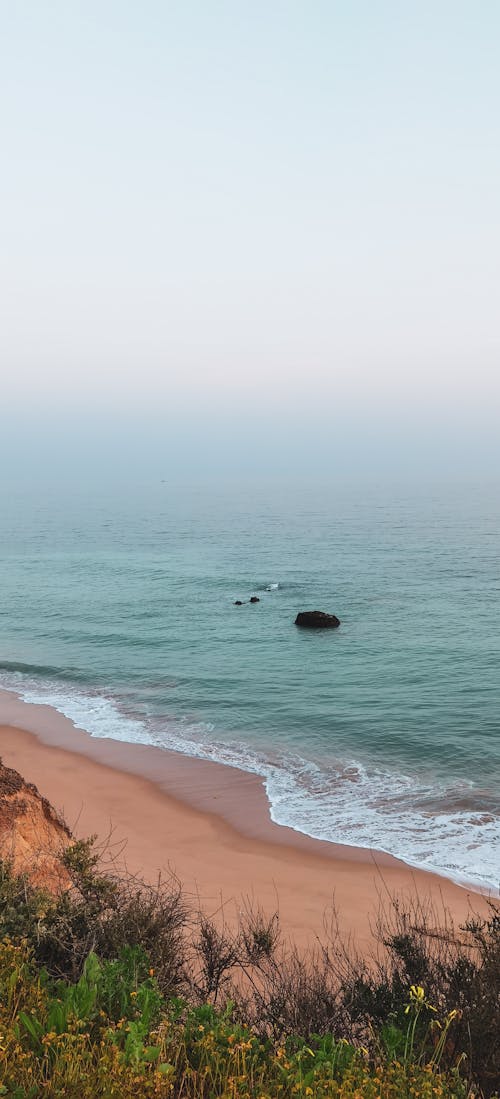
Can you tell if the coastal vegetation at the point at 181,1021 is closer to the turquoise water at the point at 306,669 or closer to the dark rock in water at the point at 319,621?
the turquoise water at the point at 306,669

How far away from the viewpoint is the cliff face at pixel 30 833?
9375 mm

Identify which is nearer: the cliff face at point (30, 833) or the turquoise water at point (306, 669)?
the cliff face at point (30, 833)

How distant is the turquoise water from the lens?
17.2 m

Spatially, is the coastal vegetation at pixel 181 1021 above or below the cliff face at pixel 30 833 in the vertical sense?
above

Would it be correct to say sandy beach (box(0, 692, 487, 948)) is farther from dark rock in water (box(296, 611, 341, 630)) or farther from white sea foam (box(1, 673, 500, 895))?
dark rock in water (box(296, 611, 341, 630))

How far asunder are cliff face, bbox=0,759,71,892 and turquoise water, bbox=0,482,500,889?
23.5ft

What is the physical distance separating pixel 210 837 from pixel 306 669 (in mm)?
14357

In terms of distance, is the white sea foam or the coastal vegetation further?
the white sea foam

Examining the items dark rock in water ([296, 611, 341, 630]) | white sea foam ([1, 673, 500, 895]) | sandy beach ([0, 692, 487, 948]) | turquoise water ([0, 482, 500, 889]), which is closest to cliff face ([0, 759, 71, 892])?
sandy beach ([0, 692, 487, 948])

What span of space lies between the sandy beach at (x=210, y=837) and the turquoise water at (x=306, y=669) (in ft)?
2.72

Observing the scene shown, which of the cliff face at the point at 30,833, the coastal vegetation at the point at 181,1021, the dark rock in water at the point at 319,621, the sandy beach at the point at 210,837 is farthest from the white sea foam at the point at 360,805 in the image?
the dark rock in water at the point at 319,621

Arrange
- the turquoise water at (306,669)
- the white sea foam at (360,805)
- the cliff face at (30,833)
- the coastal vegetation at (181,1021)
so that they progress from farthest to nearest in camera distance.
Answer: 1. the turquoise water at (306,669)
2. the white sea foam at (360,805)
3. the cliff face at (30,833)
4. the coastal vegetation at (181,1021)

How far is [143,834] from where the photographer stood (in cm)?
1559

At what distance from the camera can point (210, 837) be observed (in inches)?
608
